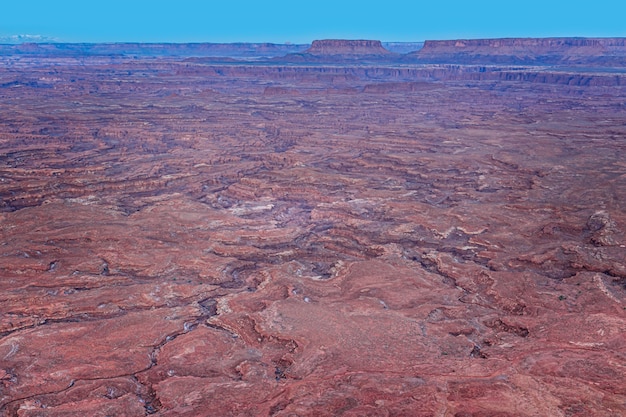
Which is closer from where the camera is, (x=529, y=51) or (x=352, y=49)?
(x=529, y=51)

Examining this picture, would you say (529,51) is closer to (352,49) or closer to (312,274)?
(352,49)

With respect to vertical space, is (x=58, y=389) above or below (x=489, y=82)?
below

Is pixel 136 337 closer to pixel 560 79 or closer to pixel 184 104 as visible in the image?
pixel 184 104

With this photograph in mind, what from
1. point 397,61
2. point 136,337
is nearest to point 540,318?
point 136,337

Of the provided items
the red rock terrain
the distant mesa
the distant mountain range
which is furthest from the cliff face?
the red rock terrain

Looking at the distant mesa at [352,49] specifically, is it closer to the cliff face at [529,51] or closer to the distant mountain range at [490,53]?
the distant mountain range at [490,53]

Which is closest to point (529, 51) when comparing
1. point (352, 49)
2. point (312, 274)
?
point (352, 49)
